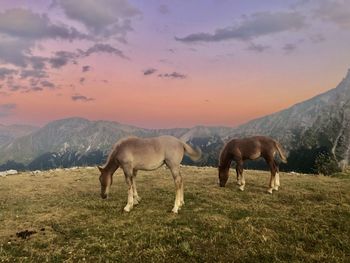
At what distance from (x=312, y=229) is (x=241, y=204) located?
15.9ft

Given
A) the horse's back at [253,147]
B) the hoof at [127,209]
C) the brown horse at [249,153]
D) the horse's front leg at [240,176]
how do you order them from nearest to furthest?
the hoof at [127,209]
the horse's front leg at [240,176]
the brown horse at [249,153]
the horse's back at [253,147]

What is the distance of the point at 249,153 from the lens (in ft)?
74.7

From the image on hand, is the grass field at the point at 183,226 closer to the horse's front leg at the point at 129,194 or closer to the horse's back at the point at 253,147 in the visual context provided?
the horse's front leg at the point at 129,194

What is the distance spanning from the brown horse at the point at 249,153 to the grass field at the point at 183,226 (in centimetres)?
91

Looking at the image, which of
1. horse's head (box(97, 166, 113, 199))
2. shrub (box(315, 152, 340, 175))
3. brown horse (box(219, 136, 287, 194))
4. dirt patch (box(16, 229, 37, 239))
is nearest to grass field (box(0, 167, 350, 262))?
dirt patch (box(16, 229, 37, 239))

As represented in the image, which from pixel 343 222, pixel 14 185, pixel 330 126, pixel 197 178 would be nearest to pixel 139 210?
pixel 343 222

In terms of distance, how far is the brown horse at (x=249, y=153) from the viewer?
2266 centimetres

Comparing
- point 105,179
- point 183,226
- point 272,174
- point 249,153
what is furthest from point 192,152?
point 272,174

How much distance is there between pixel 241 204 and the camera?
1836 cm

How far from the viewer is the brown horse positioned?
892 inches

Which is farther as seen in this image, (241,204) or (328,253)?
(241,204)

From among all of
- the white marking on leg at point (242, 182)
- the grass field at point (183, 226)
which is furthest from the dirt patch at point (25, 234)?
the white marking on leg at point (242, 182)

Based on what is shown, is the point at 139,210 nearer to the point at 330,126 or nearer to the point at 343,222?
the point at 343,222

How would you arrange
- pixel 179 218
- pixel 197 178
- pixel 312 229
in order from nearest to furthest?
pixel 312 229
pixel 179 218
pixel 197 178
